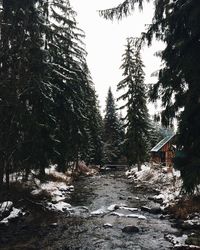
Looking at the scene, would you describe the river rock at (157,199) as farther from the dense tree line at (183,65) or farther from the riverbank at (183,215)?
the dense tree line at (183,65)

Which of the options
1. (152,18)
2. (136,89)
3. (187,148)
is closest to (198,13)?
(152,18)

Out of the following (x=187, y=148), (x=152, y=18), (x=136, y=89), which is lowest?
(x=187, y=148)

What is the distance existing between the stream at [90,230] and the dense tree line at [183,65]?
3200 millimetres

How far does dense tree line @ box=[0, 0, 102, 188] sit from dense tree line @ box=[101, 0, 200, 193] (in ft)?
11.1

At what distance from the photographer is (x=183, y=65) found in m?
8.55

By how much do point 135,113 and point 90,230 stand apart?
72.2 ft

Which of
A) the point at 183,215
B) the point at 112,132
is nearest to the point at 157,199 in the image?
the point at 183,215

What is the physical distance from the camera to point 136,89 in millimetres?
32781

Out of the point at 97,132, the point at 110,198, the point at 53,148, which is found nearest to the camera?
the point at 53,148

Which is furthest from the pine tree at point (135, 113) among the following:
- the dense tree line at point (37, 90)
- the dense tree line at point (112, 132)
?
the dense tree line at point (112, 132)

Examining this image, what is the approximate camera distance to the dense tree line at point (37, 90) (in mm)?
9484

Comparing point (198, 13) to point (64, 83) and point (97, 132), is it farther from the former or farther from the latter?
point (97, 132)

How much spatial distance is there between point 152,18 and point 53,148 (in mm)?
9478

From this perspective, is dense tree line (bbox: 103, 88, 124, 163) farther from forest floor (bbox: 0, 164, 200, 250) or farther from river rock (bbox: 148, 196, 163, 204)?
river rock (bbox: 148, 196, 163, 204)
